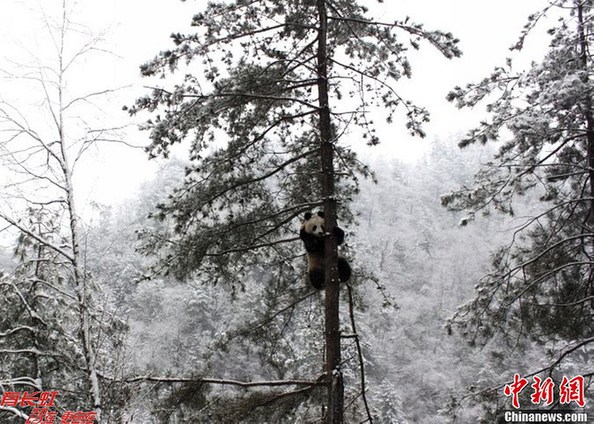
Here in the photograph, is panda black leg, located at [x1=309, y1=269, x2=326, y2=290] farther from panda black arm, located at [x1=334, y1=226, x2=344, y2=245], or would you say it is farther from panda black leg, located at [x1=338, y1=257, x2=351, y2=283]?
panda black arm, located at [x1=334, y1=226, x2=344, y2=245]

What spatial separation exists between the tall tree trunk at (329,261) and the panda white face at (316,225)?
1.31ft

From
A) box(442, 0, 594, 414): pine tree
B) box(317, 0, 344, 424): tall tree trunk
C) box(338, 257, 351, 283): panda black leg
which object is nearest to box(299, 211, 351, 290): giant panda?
A: box(338, 257, 351, 283): panda black leg

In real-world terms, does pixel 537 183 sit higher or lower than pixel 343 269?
higher

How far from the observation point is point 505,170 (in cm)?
750

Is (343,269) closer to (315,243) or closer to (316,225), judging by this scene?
(315,243)

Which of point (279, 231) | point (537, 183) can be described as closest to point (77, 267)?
point (279, 231)

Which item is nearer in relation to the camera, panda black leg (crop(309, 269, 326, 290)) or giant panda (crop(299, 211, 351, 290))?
giant panda (crop(299, 211, 351, 290))

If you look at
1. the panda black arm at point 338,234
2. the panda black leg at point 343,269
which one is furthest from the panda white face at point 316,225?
the panda black leg at point 343,269

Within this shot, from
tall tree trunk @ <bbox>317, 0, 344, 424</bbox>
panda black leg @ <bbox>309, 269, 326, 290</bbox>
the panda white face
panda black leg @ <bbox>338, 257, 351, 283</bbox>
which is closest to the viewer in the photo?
tall tree trunk @ <bbox>317, 0, 344, 424</bbox>

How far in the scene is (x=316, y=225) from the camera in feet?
16.1

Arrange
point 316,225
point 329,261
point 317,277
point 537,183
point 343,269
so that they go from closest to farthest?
point 329,261
point 316,225
point 317,277
point 343,269
point 537,183

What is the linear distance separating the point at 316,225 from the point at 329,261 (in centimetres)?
62

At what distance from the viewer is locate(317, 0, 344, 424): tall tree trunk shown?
4.01m

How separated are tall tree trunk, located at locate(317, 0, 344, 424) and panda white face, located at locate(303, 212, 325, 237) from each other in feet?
1.31
